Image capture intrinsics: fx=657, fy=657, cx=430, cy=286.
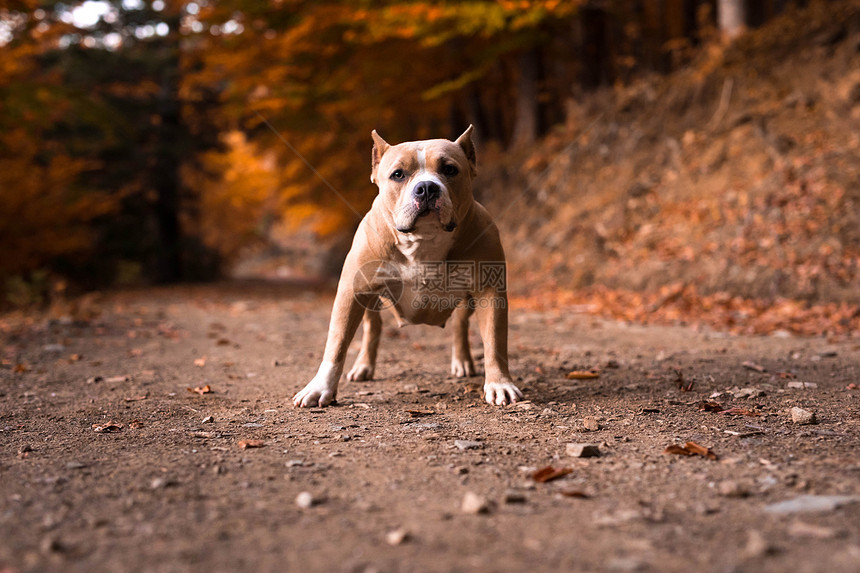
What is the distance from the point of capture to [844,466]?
2.43 metres

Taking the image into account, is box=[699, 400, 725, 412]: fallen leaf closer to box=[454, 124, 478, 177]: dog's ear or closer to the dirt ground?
the dirt ground

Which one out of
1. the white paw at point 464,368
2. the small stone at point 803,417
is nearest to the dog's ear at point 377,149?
the white paw at point 464,368

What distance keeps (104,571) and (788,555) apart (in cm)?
179

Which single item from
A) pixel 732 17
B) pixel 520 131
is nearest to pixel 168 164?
pixel 520 131

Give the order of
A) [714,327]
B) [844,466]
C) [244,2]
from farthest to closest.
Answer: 1. [244,2]
2. [714,327]
3. [844,466]

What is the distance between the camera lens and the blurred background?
7.94 meters

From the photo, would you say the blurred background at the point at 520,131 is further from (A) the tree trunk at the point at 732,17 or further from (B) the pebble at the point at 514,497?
(B) the pebble at the point at 514,497

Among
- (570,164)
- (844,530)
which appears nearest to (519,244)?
(570,164)

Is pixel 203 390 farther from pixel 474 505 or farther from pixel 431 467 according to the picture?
pixel 474 505

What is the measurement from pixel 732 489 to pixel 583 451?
612mm

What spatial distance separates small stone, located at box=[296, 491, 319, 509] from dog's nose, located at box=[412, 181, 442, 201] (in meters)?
1.58

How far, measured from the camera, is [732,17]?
10.6 metres

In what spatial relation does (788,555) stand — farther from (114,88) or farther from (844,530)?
(114,88)

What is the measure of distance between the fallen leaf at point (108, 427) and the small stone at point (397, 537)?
187 centimetres
